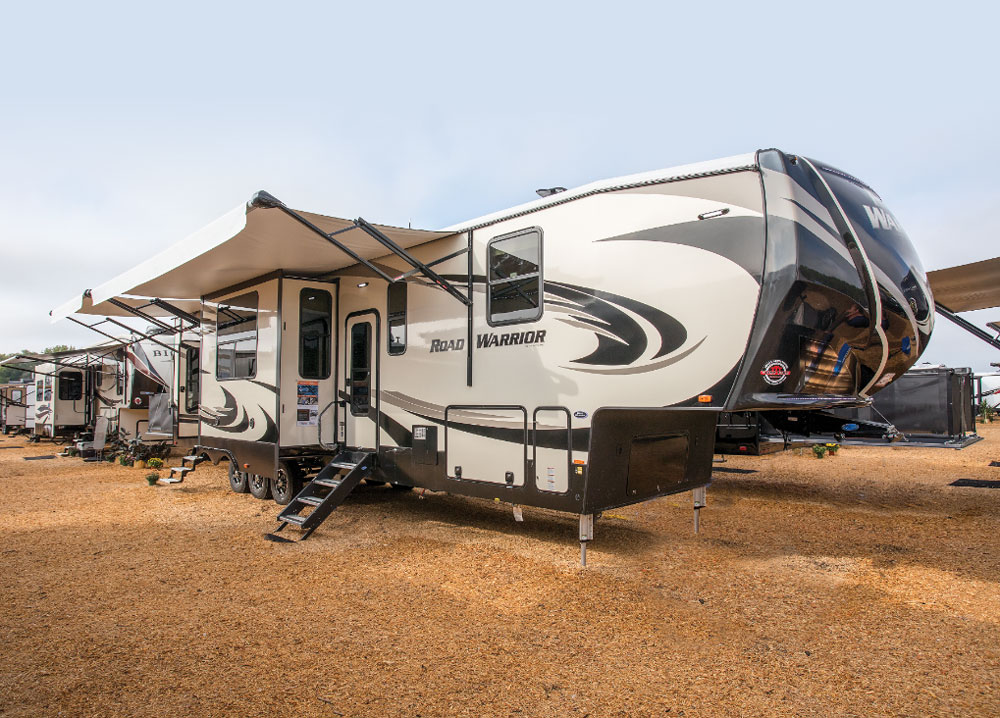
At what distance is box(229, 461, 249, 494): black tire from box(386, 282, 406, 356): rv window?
343 cm

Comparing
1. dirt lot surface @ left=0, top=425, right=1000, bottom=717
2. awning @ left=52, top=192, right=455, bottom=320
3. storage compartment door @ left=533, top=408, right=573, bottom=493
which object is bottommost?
dirt lot surface @ left=0, top=425, right=1000, bottom=717

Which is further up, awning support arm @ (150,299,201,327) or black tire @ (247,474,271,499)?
awning support arm @ (150,299,201,327)

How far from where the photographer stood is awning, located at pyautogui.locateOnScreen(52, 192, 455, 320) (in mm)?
5547

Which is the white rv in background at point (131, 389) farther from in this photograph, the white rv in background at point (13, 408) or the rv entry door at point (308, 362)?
the white rv in background at point (13, 408)

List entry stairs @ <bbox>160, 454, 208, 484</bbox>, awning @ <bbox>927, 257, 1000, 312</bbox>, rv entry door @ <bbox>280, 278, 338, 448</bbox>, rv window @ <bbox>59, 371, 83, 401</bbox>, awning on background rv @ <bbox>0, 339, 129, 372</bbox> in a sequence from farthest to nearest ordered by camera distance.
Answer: rv window @ <bbox>59, 371, 83, 401</bbox>, awning on background rv @ <bbox>0, 339, 129, 372</bbox>, entry stairs @ <bbox>160, 454, 208, 484</bbox>, rv entry door @ <bbox>280, 278, 338, 448</bbox>, awning @ <bbox>927, 257, 1000, 312</bbox>

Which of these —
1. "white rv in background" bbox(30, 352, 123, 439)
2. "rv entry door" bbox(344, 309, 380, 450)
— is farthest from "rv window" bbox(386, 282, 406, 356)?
"white rv in background" bbox(30, 352, 123, 439)

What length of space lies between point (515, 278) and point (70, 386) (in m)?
18.1

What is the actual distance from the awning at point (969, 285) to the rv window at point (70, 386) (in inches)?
805

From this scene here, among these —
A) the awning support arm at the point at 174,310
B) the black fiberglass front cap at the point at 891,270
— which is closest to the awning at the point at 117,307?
the awning support arm at the point at 174,310

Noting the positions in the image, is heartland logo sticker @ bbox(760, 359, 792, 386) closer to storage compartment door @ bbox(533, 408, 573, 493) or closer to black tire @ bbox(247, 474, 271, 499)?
storage compartment door @ bbox(533, 408, 573, 493)

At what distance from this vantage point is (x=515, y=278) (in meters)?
5.47

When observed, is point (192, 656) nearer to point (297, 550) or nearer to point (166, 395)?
point (297, 550)

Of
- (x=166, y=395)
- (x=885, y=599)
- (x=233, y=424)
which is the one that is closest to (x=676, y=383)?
(x=885, y=599)

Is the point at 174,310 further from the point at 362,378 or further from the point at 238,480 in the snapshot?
the point at 362,378
